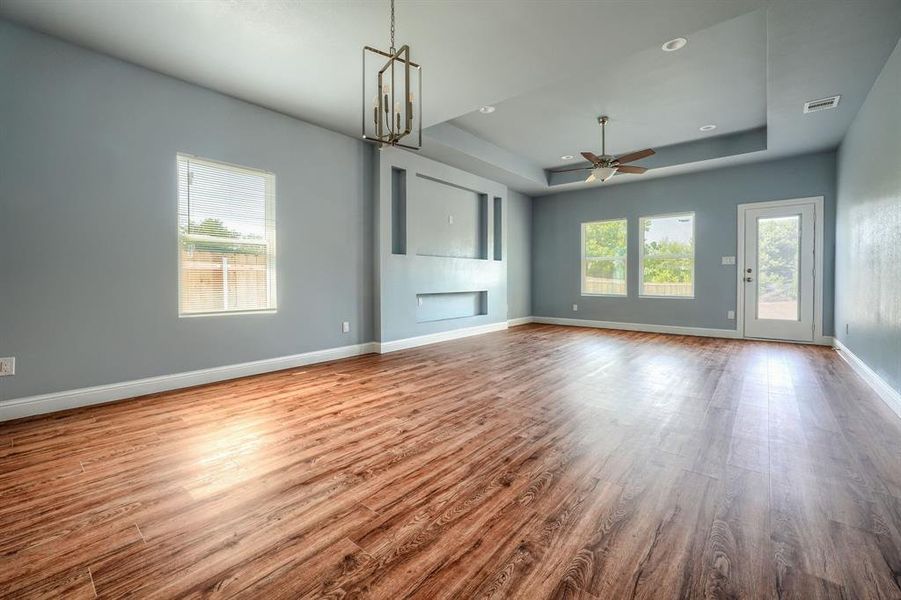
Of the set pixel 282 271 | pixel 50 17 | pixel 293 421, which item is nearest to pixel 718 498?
pixel 293 421

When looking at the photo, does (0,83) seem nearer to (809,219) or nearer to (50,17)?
(50,17)

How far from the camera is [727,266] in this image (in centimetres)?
642

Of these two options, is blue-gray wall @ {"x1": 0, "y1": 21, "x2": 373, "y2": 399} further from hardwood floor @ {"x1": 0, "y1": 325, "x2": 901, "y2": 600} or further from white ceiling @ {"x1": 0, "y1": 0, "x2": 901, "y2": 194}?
hardwood floor @ {"x1": 0, "y1": 325, "x2": 901, "y2": 600}

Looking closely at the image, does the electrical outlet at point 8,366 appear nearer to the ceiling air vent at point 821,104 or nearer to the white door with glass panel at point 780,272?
the ceiling air vent at point 821,104

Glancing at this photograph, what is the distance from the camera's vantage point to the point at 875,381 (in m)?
3.39

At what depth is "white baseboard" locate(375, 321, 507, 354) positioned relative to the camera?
207 inches

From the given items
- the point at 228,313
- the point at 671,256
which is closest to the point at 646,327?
the point at 671,256

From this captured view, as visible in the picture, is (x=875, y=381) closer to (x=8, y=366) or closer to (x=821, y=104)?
(x=821, y=104)

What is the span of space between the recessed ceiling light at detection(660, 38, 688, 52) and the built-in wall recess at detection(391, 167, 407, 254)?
10.9 ft

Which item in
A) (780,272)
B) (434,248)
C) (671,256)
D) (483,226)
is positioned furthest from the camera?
(483,226)

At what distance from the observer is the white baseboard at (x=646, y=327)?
21.4ft

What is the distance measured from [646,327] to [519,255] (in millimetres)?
2817

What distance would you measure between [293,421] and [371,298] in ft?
8.84

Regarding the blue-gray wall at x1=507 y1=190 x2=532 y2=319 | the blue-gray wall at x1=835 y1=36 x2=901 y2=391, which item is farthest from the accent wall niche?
the blue-gray wall at x1=835 y1=36 x2=901 y2=391
